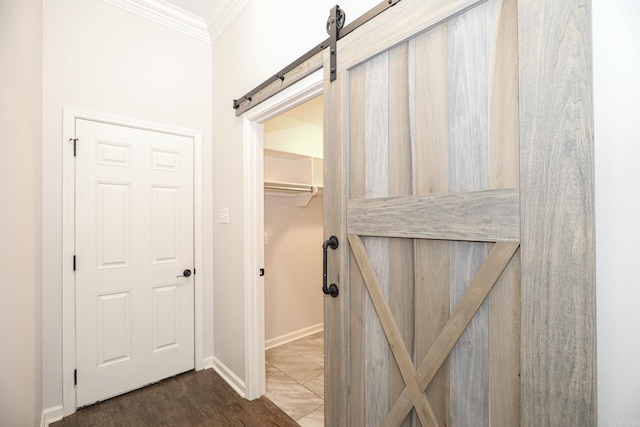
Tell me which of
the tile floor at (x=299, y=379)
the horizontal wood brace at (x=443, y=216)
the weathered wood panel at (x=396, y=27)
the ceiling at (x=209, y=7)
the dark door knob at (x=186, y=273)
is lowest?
the tile floor at (x=299, y=379)

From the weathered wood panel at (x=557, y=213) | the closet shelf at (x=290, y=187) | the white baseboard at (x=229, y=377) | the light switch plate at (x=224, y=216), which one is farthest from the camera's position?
the closet shelf at (x=290, y=187)

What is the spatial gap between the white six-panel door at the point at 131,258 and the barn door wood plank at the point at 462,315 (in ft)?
6.73

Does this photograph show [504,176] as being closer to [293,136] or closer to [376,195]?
[376,195]

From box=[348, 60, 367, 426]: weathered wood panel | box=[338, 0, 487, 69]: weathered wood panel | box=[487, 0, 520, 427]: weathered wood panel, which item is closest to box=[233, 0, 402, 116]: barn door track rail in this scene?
box=[338, 0, 487, 69]: weathered wood panel

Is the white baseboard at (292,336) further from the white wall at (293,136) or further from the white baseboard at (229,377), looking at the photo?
the white wall at (293,136)

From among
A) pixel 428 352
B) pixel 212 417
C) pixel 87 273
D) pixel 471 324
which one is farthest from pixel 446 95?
pixel 87 273

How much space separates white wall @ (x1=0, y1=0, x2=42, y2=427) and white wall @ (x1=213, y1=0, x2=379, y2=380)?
1.15 metres

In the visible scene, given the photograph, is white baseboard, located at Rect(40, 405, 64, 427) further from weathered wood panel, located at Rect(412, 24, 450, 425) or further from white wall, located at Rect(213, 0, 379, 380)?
weathered wood panel, located at Rect(412, 24, 450, 425)

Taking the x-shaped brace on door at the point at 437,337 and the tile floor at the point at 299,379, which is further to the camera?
the tile floor at the point at 299,379

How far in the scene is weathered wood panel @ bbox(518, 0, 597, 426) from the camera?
0.75 meters

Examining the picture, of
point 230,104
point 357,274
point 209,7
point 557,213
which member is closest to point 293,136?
point 230,104

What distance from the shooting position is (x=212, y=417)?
1990 mm

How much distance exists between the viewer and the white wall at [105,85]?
1.99 metres

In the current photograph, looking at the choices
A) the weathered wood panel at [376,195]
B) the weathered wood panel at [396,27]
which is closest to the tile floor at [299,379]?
the weathered wood panel at [376,195]
